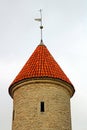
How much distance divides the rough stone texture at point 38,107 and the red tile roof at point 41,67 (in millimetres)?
404

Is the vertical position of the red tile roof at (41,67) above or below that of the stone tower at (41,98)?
above

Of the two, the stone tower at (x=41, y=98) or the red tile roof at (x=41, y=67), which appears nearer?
the stone tower at (x=41, y=98)

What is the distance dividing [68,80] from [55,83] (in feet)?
3.49

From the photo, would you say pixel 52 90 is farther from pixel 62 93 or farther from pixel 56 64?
pixel 56 64

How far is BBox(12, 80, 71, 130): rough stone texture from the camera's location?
1881cm

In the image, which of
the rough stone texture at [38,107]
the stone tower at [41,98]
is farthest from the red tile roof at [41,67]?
the rough stone texture at [38,107]

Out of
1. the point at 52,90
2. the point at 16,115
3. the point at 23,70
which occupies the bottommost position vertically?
the point at 16,115

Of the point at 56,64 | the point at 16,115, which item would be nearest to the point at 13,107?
the point at 16,115

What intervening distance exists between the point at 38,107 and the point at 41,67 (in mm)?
2484

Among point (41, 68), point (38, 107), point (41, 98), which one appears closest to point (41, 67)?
point (41, 68)

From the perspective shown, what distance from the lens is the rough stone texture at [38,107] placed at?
18.8m

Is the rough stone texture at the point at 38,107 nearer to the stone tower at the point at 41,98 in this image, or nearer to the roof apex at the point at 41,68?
the stone tower at the point at 41,98

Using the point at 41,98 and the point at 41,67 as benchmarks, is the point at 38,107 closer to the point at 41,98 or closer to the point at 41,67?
the point at 41,98

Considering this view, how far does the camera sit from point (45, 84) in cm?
1967
